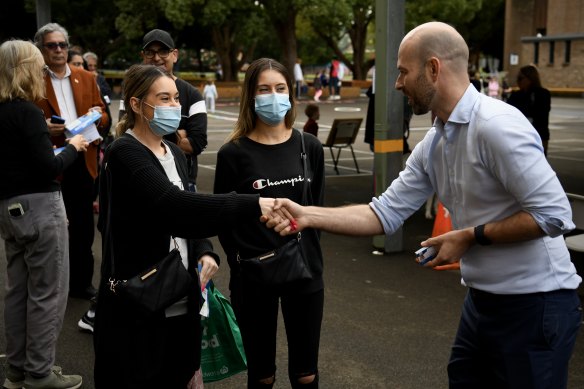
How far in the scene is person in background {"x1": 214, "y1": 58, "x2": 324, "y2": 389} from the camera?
13.0 ft

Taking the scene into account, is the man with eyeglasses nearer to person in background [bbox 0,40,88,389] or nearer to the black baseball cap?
the black baseball cap

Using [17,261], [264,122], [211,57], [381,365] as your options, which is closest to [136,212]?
[264,122]

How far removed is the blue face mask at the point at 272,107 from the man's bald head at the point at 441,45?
4.04 feet

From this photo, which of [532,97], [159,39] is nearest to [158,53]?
[159,39]

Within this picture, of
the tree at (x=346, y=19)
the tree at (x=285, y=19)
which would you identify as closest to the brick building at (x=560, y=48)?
the tree at (x=346, y=19)

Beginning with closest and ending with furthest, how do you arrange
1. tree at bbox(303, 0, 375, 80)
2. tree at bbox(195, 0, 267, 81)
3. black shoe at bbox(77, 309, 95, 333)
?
black shoe at bbox(77, 309, 95, 333)
tree at bbox(303, 0, 375, 80)
tree at bbox(195, 0, 267, 81)

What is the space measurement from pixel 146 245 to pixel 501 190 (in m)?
1.48

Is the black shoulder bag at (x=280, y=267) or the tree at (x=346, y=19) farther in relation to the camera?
the tree at (x=346, y=19)

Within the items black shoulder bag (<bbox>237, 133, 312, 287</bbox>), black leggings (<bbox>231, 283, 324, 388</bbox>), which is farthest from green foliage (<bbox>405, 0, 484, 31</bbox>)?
black shoulder bag (<bbox>237, 133, 312, 287</bbox>)

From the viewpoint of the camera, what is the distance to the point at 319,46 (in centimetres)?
7562

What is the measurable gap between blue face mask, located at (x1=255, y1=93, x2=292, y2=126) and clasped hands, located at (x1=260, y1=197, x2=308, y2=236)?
0.64 m

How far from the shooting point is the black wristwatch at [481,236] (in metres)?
2.84

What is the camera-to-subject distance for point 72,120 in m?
6.29

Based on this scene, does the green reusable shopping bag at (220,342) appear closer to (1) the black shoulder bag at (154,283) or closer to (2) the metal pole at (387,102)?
(1) the black shoulder bag at (154,283)
